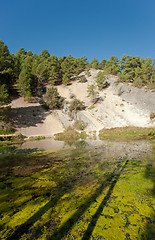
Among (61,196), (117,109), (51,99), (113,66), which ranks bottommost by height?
(61,196)

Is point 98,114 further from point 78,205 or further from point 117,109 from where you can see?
point 78,205

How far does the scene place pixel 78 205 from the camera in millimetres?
4195

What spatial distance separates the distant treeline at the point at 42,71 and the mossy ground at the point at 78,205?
23883 mm

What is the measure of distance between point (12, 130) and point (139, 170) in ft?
95.3

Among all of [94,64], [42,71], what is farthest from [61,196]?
[94,64]

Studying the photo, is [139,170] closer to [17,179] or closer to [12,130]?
[17,179]

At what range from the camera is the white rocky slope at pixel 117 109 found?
35062mm

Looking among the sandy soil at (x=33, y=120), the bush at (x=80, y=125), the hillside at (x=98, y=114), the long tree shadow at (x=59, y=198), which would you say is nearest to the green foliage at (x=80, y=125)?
the bush at (x=80, y=125)

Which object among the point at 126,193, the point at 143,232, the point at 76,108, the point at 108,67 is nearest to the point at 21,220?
the point at 143,232

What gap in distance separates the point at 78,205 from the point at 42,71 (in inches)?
1990

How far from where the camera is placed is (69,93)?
164ft

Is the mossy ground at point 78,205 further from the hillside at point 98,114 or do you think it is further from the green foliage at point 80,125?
the green foliage at point 80,125

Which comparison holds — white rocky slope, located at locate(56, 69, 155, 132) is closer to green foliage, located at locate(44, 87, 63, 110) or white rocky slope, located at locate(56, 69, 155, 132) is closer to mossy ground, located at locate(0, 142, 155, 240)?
green foliage, located at locate(44, 87, 63, 110)

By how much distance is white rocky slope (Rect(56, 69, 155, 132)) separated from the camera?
3506 cm
